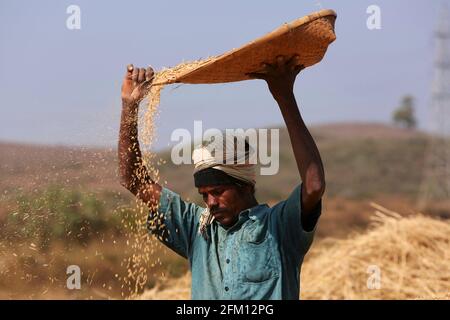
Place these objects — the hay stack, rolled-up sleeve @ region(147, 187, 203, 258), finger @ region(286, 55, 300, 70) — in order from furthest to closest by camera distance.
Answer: the hay stack < rolled-up sleeve @ region(147, 187, 203, 258) < finger @ region(286, 55, 300, 70)

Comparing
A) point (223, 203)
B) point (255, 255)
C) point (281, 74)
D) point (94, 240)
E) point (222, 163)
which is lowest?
point (94, 240)

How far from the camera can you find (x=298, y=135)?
12.0 ft

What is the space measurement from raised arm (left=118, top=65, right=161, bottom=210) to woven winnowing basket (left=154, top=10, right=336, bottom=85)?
0.21 meters

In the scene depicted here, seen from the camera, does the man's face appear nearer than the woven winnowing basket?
No

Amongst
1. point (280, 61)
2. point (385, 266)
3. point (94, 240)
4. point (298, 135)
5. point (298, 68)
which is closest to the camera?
point (298, 135)

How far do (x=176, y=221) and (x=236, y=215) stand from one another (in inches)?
15.0

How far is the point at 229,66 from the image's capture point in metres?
3.83

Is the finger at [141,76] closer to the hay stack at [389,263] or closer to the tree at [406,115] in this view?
the hay stack at [389,263]

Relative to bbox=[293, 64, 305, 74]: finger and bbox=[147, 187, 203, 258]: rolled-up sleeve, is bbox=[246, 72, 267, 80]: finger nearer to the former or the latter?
bbox=[293, 64, 305, 74]: finger

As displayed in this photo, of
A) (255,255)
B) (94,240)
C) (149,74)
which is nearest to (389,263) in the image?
(94,240)

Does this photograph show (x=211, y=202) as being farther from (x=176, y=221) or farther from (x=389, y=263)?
(x=389, y=263)

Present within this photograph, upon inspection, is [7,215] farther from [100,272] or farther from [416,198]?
[416,198]

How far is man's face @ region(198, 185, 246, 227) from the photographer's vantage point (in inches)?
152

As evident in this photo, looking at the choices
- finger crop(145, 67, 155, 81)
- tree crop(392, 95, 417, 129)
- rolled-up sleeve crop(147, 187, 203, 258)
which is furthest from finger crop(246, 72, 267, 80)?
tree crop(392, 95, 417, 129)
